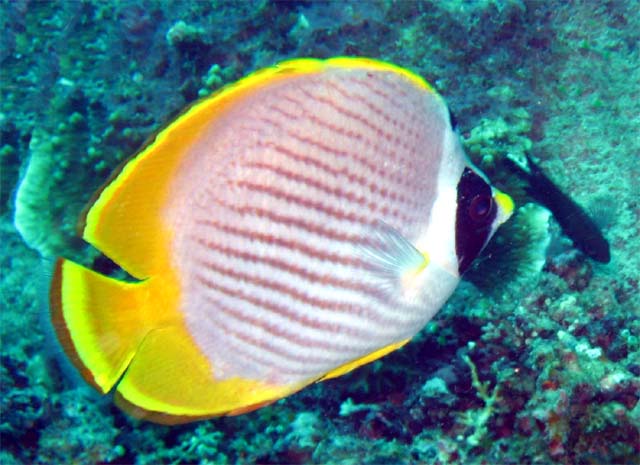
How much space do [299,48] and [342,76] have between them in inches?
96.3

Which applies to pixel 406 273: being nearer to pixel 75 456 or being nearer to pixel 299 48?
pixel 75 456

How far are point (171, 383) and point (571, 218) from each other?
2.12 meters

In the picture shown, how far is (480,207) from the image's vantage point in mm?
1464

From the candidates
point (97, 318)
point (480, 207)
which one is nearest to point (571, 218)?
point (480, 207)

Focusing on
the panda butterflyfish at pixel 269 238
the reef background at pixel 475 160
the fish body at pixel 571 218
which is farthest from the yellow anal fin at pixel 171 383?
the fish body at pixel 571 218

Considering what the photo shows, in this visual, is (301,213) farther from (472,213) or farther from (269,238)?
(472,213)

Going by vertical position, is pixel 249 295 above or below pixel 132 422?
above

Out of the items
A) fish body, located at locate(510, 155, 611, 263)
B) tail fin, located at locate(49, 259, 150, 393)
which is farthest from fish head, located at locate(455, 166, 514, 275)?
fish body, located at locate(510, 155, 611, 263)

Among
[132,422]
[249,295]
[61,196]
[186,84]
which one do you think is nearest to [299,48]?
[186,84]

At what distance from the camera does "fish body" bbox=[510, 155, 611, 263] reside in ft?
8.90

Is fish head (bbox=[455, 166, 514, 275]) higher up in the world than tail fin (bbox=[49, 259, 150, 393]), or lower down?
higher up

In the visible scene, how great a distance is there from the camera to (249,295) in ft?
4.53

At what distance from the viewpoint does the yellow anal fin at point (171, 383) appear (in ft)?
4.53

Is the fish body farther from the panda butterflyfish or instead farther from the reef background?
the panda butterflyfish
